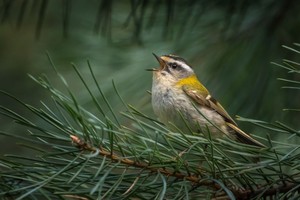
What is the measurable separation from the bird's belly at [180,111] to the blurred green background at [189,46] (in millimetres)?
103

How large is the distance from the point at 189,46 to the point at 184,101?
332 millimetres

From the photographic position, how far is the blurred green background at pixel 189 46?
121 inches

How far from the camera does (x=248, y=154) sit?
192 centimetres

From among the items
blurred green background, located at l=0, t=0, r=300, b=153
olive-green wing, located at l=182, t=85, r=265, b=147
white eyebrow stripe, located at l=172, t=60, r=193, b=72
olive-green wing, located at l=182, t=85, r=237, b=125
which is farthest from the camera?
white eyebrow stripe, located at l=172, t=60, r=193, b=72

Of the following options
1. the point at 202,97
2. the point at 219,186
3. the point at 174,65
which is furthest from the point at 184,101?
the point at 219,186

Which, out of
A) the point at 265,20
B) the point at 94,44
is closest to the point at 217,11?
the point at 265,20

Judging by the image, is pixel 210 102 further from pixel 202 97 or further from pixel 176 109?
pixel 176 109

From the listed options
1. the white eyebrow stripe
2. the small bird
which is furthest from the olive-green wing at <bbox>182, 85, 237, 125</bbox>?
the white eyebrow stripe

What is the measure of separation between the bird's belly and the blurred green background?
103 millimetres

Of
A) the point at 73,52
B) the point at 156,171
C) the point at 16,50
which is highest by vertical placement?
the point at 156,171

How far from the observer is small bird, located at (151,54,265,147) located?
9.96 feet

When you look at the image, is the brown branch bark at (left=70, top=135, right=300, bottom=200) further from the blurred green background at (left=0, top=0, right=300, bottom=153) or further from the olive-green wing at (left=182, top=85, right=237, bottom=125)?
the olive-green wing at (left=182, top=85, right=237, bottom=125)

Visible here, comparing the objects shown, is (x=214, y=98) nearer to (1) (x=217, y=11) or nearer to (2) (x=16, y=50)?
(1) (x=217, y=11)

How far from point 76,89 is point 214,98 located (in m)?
1.56
